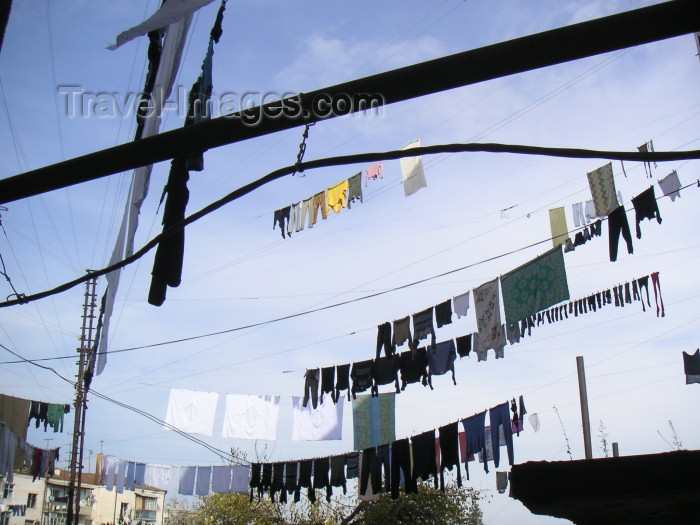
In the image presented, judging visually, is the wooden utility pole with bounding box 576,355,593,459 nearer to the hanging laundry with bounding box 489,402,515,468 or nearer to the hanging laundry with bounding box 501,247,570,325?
the hanging laundry with bounding box 489,402,515,468

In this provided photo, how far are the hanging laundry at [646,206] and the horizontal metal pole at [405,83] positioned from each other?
25.8 feet

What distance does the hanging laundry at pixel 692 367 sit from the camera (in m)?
12.2

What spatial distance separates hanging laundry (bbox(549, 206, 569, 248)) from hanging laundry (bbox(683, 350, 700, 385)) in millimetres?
4095

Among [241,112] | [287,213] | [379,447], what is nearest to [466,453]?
[379,447]

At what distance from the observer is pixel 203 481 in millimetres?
20000

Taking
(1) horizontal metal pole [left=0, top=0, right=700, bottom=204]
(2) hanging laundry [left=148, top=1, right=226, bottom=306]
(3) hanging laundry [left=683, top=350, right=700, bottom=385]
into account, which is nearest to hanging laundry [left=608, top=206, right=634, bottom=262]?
(3) hanging laundry [left=683, top=350, right=700, bottom=385]

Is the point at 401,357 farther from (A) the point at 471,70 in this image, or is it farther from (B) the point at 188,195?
(A) the point at 471,70

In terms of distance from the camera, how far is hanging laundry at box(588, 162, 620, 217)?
9.80 metres

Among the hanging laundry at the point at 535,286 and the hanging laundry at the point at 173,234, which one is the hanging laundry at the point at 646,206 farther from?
the hanging laundry at the point at 173,234

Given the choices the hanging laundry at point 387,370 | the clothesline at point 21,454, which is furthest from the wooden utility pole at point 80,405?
the hanging laundry at point 387,370

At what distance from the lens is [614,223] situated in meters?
8.82

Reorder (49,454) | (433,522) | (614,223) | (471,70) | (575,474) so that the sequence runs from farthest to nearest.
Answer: (433,522), (49,454), (614,223), (575,474), (471,70)

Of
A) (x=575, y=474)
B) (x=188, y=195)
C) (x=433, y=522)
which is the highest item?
(x=188, y=195)

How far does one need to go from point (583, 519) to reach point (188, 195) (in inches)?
87.1
